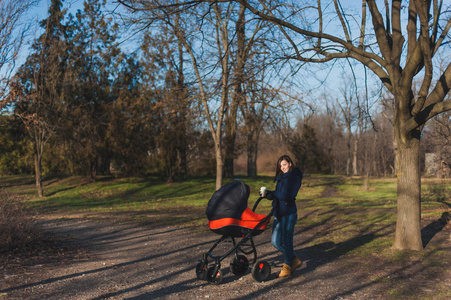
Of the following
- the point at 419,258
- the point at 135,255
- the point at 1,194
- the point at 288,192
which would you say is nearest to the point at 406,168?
the point at 419,258

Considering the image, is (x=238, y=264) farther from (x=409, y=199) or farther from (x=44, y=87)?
(x=44, y=87)

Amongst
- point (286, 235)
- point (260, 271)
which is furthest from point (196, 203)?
point (260, 271)

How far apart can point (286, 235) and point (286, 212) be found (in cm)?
36

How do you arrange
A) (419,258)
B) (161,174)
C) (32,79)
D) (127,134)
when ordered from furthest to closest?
(161,174) → (127,134) → (32,79) → (419,258)

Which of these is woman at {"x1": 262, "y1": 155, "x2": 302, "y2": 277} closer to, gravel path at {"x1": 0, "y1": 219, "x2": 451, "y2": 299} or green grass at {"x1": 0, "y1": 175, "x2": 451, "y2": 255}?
gravel path at {"x1": 0, "y1": 219, "x2": 451, "y2": 299}

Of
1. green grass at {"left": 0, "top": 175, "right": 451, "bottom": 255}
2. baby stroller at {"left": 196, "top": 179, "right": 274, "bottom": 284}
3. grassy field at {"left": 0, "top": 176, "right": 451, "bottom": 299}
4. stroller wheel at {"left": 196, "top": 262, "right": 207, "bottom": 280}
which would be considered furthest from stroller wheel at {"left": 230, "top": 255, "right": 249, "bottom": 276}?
green grass at {"left": 0, "top": 175, "right": 451, "bottom": 255}

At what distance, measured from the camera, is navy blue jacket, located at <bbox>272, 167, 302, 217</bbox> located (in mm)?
5859

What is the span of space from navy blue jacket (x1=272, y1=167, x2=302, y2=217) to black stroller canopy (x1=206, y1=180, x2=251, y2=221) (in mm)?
550

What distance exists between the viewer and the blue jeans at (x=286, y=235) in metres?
5.95

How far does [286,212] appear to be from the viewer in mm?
5926

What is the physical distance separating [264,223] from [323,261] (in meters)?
1.82

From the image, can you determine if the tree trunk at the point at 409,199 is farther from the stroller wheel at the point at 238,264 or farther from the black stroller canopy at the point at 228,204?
the black stroller canopy at the point at 228,204

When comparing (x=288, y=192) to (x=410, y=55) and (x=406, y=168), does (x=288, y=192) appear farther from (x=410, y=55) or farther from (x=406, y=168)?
(x=410, y=55)

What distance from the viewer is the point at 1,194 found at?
8461 millimetres
